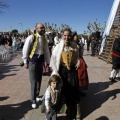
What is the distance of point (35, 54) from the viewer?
226 inches

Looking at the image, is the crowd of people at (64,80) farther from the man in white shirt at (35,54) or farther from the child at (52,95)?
the man in white shirt at (35,54)

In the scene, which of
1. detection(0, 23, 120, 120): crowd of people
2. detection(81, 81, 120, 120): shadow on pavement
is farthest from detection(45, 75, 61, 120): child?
→ detection(81, 81, 120, 120): shadow on pavement

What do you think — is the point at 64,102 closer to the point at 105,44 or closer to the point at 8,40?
the point at 105,44

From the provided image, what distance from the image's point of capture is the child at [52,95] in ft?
14.6

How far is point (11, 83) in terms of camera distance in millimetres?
8672

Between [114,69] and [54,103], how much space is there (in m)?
4.93

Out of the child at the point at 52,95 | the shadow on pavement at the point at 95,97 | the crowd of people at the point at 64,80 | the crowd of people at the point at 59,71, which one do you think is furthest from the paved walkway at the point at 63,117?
the child at the point at 52,95

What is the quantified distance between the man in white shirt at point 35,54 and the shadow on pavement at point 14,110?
26cm

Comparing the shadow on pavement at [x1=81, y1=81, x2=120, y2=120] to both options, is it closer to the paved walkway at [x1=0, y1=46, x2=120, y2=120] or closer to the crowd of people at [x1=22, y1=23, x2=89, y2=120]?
the paved walkway at [x1=0, y1=46, x2=120, y2=120]

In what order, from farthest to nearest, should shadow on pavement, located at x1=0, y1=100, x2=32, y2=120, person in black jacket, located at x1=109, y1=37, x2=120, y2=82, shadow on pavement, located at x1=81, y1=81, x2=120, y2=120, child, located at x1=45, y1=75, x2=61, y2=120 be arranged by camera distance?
person in black jacket, located at x1=109, y1=37, x2=120, y2=82
shadow on pavement, located at x1=81, y1=81, x2=120, y2=120
shadow on pavement, located at x1=0, y1=100, x2=32, y2=120
child, located at x1=45, y1=75, x2=61, y2=120

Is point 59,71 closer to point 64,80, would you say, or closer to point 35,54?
point 64,80

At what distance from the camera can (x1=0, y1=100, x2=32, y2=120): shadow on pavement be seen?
5.35m

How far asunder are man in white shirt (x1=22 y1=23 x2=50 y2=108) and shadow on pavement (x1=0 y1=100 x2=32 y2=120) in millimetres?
261

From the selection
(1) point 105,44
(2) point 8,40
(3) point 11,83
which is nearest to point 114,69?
(3) point 11,83
